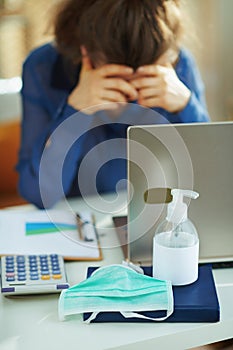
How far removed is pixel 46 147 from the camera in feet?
5.54

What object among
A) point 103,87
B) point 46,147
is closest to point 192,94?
point 103,87

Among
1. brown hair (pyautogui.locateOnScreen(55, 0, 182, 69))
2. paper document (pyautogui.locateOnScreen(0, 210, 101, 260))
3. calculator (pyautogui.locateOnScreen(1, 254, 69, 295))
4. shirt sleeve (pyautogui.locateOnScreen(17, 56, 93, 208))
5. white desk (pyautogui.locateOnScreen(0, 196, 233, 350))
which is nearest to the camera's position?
white desk (pyautogui.locateOnScreen(0, 196, 233, 350))

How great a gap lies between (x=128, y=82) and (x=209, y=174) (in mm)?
449

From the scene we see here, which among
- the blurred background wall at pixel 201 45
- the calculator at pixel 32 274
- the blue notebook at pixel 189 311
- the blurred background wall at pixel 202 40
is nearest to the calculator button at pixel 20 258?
the calculator at pixel 32 274

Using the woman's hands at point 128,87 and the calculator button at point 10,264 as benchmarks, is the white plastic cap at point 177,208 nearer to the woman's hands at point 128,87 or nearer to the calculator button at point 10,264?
the calculator button at point 10,264

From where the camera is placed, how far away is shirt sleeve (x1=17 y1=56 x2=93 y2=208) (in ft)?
5.42

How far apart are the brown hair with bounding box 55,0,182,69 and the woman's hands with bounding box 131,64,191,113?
3 cm

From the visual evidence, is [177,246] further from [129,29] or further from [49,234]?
[129,29]

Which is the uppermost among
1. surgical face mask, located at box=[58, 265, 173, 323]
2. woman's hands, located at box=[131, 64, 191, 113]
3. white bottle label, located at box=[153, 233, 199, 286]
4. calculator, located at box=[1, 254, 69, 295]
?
woman's hands, located at box=[131, 64, 191, 113]

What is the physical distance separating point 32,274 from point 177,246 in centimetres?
26

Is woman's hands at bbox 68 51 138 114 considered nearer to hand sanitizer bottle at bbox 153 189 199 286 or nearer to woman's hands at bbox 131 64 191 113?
woman's hands at bbox 131 64 191 113

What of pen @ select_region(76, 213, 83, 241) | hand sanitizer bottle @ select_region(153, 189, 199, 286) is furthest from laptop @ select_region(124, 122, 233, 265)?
pen @ select_region(76, 213, 83, 241)

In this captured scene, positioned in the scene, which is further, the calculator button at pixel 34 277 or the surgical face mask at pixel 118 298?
the calculator button at pixel 34 277

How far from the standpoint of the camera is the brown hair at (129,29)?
154 centimetres
